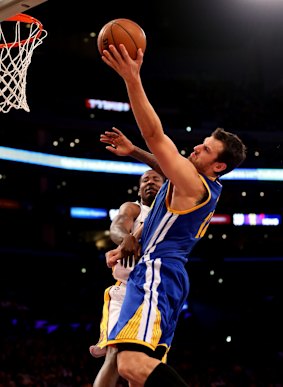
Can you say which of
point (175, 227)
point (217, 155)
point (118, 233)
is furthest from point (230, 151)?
point (118, 233)

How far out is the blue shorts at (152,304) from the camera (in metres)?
3.84

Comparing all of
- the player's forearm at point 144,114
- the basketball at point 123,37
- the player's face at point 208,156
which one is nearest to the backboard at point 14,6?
the basketball at point 123,37

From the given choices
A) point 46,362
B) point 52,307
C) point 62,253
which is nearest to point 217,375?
point 46,362

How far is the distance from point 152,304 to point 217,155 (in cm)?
107

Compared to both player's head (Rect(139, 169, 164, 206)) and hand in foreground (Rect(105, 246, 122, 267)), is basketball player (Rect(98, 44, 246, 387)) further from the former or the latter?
player's head (Rect(139, 169, 164, 206))

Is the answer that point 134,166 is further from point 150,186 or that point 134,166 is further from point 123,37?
point 123,37

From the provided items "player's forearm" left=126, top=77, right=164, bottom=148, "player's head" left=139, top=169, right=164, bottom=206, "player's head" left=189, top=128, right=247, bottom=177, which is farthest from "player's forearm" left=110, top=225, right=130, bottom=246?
"player's forearm" left=126, top=77, right=164, bottom=148

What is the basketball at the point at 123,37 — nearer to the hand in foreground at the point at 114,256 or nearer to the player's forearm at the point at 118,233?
the hand in foreground at the point at 114,256

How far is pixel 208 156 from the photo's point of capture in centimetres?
419

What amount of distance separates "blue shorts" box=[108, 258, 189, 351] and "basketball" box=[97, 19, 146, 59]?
4.42 feet

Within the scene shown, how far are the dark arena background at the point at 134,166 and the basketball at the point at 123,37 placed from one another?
14210 mm

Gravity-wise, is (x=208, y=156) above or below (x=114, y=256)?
above

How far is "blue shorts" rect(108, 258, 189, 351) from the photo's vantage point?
12.6 feet

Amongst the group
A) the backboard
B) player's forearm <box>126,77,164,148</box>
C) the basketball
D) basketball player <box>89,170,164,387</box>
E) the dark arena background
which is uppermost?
the backboard
